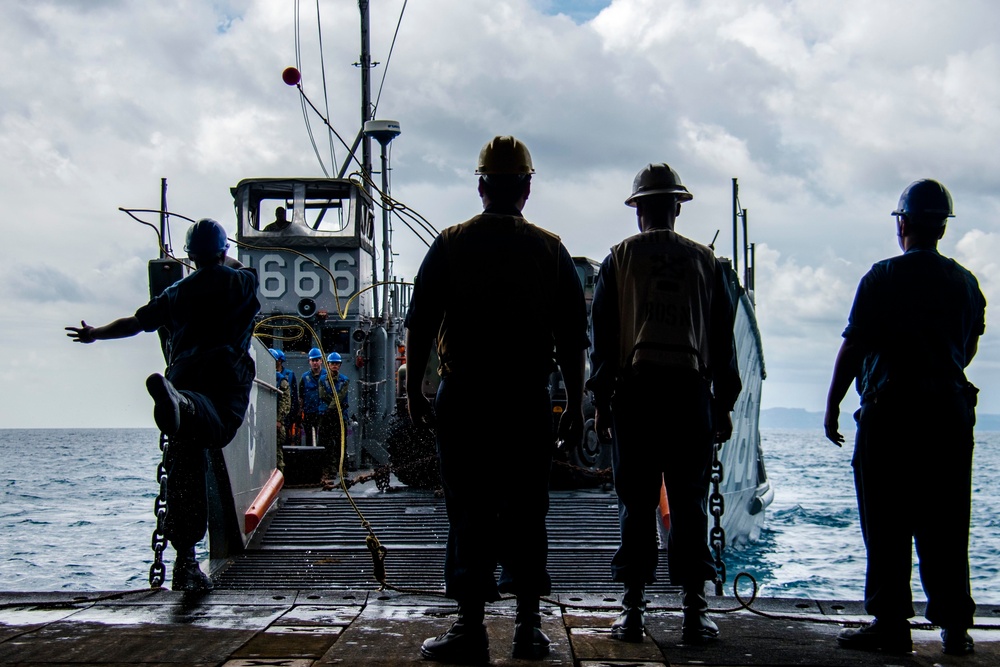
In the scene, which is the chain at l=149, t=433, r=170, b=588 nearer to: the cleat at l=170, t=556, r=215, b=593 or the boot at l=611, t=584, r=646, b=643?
the cleat at l=170, t=556, r=215, b=593

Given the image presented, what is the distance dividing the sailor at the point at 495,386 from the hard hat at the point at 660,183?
59 centimetres

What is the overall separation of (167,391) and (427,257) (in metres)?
1.50

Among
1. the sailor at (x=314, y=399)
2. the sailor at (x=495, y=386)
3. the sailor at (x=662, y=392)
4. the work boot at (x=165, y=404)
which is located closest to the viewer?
the sailor at (x=495, y=386)

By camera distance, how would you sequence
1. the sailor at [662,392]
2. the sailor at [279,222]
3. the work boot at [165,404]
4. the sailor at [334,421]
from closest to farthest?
the sailor at [662,392] < the work boot at [165,404] < the sailor at [334,421] < the sailor at [279,222]

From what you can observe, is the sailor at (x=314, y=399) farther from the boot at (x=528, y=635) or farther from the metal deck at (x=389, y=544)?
the boot at (x=528, y=635)

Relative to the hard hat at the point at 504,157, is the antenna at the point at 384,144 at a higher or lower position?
higher

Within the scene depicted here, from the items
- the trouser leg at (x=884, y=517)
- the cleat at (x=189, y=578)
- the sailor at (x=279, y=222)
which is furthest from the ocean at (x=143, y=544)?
the sailor at (x=279, y=222)

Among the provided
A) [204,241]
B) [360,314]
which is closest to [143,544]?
[360,314]

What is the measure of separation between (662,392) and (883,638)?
1.21 m

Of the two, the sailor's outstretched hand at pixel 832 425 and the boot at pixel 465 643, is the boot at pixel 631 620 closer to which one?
the boot at pixel 465 643

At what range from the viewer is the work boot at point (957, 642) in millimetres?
3762

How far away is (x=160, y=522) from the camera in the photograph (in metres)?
5.17

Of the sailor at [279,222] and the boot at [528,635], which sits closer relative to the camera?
the boot at [528,635]

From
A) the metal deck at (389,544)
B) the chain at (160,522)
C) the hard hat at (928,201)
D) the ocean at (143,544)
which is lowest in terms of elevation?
the ocean at (143,544)
